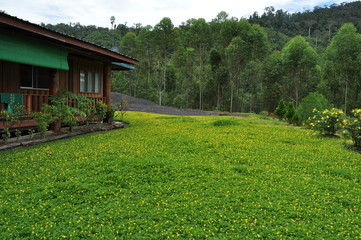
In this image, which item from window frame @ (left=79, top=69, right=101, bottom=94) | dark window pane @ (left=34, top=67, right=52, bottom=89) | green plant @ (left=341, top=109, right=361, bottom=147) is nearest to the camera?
green plant @ (left=341, top=109, right=361, bottom=147)

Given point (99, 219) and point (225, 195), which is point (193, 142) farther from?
point (99, 219)

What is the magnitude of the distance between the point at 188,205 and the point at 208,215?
0.49 m

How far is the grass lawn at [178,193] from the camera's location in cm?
420

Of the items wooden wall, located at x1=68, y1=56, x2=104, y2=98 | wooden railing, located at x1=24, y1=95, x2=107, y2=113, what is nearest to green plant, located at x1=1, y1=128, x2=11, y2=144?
wooden railing, located at x1=24, y1=95, x2=107, y2=113

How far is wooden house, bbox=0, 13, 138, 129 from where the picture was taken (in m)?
9.27

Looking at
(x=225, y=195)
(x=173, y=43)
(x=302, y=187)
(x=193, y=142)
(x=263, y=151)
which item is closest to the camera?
(x=225, y=195)

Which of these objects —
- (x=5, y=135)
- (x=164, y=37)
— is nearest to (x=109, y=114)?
(x=5, y=135)

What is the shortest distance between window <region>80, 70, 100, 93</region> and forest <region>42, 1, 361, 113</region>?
1010 inches

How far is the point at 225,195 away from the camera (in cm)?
534

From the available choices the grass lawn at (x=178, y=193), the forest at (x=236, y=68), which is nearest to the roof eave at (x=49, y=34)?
the grass lawn at (x=178, y=193)

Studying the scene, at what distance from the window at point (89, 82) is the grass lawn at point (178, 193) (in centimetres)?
740

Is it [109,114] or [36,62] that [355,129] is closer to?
[109,114]

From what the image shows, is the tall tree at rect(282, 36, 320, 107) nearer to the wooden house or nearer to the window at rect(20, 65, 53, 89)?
the wooden house

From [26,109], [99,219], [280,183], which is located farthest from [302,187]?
[26,109]
